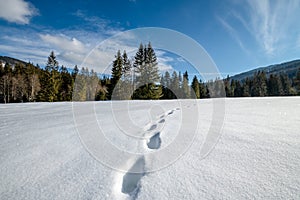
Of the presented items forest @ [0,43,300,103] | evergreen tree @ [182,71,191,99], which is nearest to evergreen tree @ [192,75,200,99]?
forest @ [0,43,300,103]

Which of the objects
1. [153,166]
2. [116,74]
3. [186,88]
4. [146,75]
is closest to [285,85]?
[186,88]

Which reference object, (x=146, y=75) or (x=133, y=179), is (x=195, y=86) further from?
(x=133, y=179)

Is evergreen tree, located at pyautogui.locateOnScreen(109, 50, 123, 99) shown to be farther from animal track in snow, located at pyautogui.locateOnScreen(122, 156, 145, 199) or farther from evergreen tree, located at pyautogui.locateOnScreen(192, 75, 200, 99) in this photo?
animal track in snow, located at pyautogui.locateOnScreen(122, 156, 145, 199)

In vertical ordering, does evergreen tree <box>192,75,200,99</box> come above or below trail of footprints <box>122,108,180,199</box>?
above

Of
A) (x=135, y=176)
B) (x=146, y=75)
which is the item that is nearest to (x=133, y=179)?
(x=135, y=176)

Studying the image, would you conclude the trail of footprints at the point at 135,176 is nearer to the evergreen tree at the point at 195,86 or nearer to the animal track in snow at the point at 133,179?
the animal track in snow at the point at 133,179

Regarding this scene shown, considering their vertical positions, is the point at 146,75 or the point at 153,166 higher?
the point at 146,75

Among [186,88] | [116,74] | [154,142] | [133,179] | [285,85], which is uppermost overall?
[116,74]

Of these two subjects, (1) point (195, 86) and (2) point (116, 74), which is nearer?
(2) point (116, 74)

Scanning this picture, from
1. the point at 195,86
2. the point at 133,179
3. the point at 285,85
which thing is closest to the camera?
the point at 133,179

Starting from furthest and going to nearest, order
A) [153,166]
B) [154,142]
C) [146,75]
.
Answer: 1. [146,75]
2. [154,142]
3. [153,166]

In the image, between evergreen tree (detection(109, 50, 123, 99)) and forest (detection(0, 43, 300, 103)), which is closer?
forest (detection(0, 43, 300, 103))

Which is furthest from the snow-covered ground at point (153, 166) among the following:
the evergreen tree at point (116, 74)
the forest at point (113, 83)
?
the evergreen tree at point (116, 74)

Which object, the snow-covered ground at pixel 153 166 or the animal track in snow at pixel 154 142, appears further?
the animal track in snow at pixel 154 142
